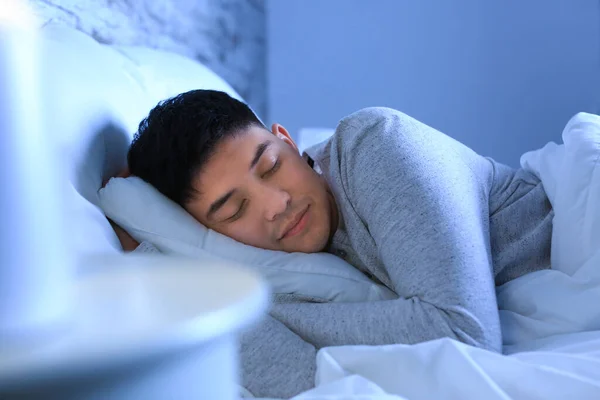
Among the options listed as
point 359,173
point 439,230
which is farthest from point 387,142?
point 439,230

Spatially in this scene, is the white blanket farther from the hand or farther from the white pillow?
the hand

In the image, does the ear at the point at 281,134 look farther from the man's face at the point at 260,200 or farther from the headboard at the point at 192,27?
the headboard at the point at 192,27

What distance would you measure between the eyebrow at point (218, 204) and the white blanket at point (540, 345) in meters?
0.40

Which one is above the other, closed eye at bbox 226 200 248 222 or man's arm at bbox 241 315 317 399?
closed eye at bbox 226 200 248 222

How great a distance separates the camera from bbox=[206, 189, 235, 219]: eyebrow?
1.08 m

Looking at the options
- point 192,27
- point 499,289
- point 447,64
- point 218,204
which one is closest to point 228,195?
point 218,204

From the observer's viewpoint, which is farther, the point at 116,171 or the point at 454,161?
the point at 116,171

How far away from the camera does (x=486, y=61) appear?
8.78ft

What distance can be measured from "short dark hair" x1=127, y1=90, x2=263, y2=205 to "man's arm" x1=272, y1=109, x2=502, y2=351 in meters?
0.25

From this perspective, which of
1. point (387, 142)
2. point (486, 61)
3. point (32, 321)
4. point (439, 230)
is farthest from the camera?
point (486, 61)

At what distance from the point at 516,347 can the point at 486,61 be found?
77.7 inches

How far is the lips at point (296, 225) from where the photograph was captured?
1.09m

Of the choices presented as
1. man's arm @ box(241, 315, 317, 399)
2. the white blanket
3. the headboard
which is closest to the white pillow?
man's arm @ box(241, 315, 317, 399)

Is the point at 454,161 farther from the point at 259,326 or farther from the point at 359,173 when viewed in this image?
→ the point at 259,326
